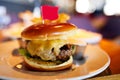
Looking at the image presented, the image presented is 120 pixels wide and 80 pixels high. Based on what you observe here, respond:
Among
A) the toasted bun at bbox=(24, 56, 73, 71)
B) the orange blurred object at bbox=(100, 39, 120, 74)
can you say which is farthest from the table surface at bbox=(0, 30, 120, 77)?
the toasted bun at bbox=(24, 56, 73, 71)

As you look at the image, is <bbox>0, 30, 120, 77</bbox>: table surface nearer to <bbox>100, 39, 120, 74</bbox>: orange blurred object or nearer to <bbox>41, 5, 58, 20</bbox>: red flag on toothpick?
<bbox>100, 39, 120, 74</bbox>: orange blurred object

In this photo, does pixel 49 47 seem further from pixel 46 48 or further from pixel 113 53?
pixel 113 53

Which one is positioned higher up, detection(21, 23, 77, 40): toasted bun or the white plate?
detection(21, 23, 77, 40): toasted bun

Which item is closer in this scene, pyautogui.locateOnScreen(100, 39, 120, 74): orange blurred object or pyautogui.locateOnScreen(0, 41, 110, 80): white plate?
pyautogui.locateOnScreen(0, 41, 110, 80): white plate

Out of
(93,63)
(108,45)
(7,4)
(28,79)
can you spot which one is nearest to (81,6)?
(7,4)

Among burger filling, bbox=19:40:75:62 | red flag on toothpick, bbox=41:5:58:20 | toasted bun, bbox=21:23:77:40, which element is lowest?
burger filling, bbox=19:40:75:62

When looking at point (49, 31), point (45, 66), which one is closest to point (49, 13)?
point (49, 31)
